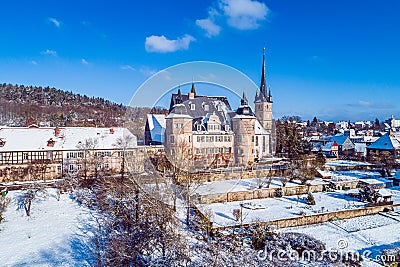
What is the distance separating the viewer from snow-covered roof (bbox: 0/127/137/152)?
12.2 m

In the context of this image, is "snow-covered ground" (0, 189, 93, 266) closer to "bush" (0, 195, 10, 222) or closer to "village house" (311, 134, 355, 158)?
"bush" (0, 195, 10, 222)

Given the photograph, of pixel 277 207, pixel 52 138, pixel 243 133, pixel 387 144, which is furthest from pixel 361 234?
pixel 387 144

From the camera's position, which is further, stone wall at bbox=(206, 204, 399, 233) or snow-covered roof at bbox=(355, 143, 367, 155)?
snow-covered roof at bbox=(355, 143, 367, 155)

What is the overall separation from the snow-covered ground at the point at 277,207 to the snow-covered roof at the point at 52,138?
18.2ft

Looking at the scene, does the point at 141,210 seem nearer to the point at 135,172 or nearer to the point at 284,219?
the point at 284,219

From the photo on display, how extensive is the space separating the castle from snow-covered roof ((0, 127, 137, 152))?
404 inches

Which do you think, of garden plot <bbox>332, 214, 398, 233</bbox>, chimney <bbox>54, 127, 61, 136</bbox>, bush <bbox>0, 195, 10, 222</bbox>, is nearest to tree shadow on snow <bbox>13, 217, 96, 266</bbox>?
bush <bbox>0, 195, 10, 222</bbox>

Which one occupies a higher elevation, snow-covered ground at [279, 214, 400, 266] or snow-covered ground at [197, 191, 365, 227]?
snow-covered ground at [197, 191, 365, 227]

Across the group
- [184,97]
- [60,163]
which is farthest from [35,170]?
[184,97]

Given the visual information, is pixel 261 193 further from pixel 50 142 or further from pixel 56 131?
pixel 56 131

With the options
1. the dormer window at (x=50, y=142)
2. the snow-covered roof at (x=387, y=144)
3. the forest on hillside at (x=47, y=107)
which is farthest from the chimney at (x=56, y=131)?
the snow-covered roof at (x=387, y=144)

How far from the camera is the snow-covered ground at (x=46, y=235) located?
19.5 feet

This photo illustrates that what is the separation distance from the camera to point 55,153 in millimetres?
12461

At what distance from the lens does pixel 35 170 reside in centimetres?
1194
